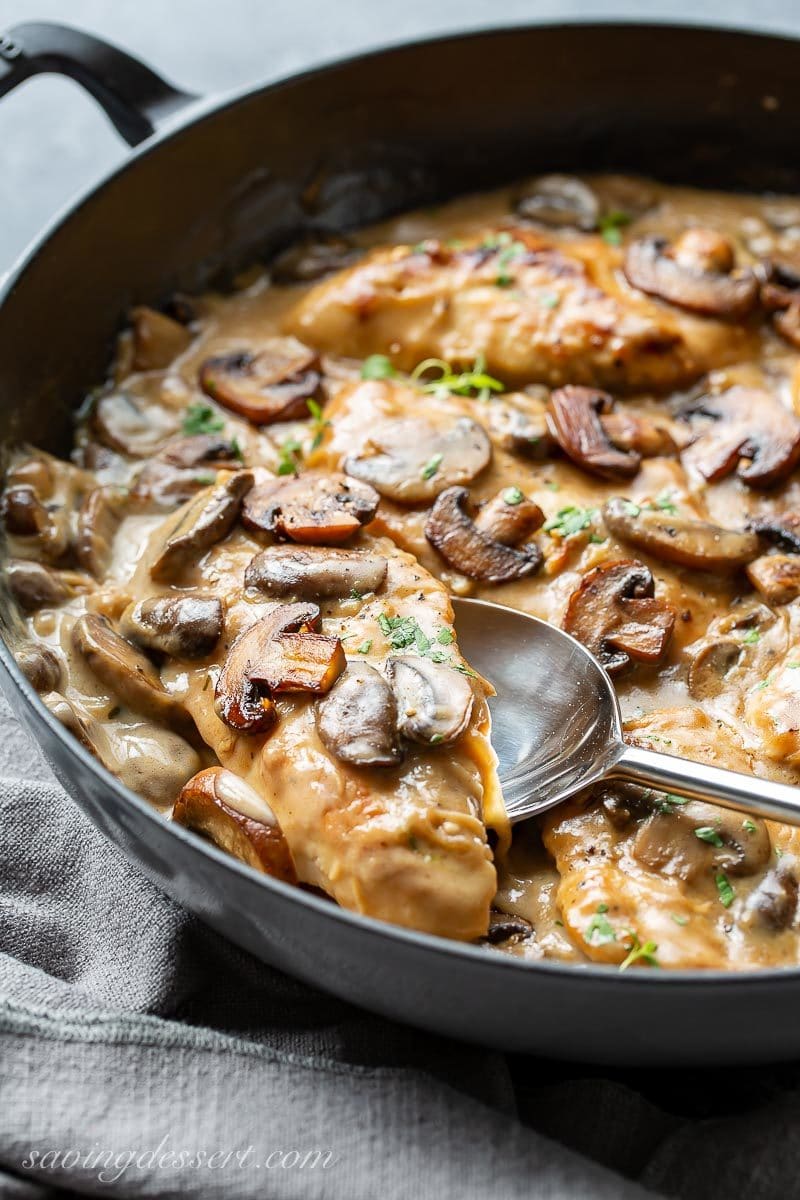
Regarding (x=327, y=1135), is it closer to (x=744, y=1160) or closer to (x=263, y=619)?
(x=744, y=1160)

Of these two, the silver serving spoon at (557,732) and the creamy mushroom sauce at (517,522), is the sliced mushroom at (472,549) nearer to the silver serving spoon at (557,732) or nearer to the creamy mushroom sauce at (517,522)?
the creamy mushroom sauce at (517,522)

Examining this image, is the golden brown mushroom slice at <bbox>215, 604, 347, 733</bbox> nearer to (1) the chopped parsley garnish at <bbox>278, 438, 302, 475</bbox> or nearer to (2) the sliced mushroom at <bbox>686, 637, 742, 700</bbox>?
(1) the chopped parsley garnish at <bbox>278, 438, 302, 475</bbox>

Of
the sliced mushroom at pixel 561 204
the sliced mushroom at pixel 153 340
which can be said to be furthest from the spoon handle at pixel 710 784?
the sliced mushroom at pixel 561 204

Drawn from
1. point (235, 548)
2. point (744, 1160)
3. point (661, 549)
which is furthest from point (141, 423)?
point (744, 1160)

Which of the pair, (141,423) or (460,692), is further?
(141,423)

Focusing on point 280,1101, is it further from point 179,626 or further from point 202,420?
point 202,420

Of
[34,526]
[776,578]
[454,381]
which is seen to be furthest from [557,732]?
[34,526]

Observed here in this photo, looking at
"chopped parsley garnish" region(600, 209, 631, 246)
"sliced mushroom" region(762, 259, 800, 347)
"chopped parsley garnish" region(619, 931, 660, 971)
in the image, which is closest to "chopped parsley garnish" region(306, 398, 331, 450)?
"chopped parsley garnish" region(600, 209, 631, 246)
